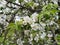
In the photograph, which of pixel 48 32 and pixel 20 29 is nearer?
pixel 20 29

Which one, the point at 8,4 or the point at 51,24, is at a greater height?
the point at 8,4

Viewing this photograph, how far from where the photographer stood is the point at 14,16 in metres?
2.17

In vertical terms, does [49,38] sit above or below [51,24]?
below

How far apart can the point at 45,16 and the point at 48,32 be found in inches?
8.9

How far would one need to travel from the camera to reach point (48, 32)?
1980 mm

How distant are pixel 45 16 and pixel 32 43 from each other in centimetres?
40

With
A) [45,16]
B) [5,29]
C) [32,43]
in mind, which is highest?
[45,16]

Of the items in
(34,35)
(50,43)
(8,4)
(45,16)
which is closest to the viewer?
(45,16)

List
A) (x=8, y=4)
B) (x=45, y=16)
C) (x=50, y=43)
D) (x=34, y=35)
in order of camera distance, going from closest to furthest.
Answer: (x=45, y=16) < (x=34, y=35) < (x=50, y=43) < (x=8, y=4)

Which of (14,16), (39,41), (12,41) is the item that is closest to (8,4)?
(14,16)

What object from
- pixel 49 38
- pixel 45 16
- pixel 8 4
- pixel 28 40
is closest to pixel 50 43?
pixel 49 38

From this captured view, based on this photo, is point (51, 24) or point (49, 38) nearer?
point (51, 24)

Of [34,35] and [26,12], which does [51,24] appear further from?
[26,12]

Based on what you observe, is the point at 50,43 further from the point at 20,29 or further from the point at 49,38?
the point at 20,29
